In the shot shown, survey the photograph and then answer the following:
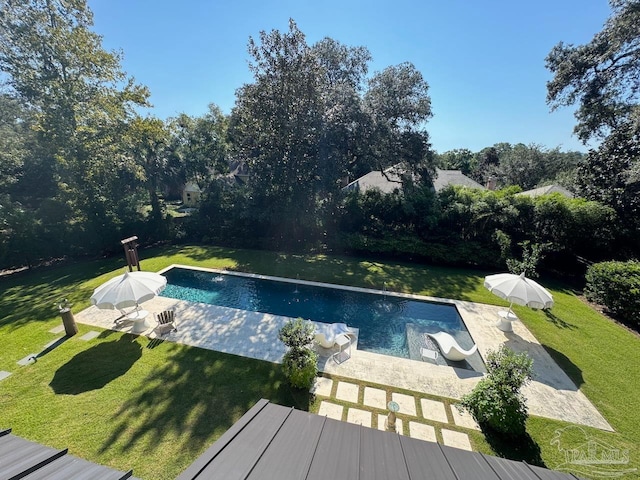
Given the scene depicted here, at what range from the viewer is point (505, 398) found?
5594mm

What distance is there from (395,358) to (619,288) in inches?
381

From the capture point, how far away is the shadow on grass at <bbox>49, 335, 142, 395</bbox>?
22.2 ft

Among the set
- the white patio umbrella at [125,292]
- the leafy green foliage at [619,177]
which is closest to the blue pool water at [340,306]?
the white patio umbrella at [125,292]

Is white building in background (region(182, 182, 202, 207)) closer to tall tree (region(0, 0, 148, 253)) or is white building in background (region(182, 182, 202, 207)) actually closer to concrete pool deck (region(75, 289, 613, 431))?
tall tree (region(0, 0, 148, 253))

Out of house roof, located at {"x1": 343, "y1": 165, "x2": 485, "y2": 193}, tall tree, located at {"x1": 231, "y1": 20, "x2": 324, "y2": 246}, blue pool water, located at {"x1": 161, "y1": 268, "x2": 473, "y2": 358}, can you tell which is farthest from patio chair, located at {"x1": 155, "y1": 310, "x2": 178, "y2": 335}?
house roof, located at {"x1": 343, "y1": 165, "x2": 485, "y2": 193}

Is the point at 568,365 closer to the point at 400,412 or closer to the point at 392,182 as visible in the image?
the point at 400,412

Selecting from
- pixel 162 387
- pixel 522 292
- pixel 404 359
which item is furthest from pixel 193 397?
pixel 522 292

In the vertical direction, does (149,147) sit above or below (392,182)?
above

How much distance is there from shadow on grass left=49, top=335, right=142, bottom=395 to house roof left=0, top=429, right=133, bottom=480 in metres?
5.29

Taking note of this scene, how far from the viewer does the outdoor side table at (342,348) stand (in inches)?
314

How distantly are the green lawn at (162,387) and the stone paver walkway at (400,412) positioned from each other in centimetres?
50

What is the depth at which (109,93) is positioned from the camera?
17266 millimetres

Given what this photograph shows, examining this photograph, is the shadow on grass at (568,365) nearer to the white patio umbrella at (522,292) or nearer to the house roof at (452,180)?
the white patio umbrella at (522,292)

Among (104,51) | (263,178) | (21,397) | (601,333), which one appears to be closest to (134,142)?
(104,51)
